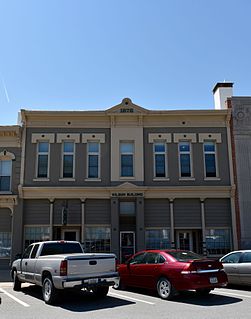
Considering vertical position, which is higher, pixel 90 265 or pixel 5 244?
pixel 5 244

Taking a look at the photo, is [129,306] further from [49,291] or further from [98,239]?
[98,239]

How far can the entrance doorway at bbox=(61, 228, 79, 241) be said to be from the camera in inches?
819

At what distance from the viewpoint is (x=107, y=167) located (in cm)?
2084

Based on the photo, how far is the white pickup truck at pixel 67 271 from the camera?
9.53 meters

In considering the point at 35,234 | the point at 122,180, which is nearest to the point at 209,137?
the point at 122,180

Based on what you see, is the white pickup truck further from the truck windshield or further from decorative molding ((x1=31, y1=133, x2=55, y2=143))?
decorative molding ((x1=31, y1=133, x2=55, y2=143))

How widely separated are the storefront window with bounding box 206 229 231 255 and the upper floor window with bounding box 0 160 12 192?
11.8m

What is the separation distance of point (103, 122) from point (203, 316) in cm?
1490

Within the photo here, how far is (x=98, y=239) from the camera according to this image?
20.2 meters

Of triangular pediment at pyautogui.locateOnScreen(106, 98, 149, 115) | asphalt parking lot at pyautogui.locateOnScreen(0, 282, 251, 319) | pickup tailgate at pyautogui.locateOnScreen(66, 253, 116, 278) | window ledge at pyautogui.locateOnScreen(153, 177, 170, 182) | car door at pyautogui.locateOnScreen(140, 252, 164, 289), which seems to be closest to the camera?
asphalt parking lot at pyautogui.locateOnScreen(0, 282, 251, 319)

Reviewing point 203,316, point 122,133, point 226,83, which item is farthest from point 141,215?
point 203,316

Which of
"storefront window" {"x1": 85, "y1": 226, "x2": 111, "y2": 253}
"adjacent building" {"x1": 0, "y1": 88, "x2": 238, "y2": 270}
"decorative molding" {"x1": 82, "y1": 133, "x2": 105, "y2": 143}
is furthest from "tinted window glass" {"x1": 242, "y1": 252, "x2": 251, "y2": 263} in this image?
"decorative molding" {"x1": 82, "y1": 133, "x2": 105, "y2": 143}

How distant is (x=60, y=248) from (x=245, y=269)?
6143mm

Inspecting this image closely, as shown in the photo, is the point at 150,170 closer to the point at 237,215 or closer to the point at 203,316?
the point at 237,215
